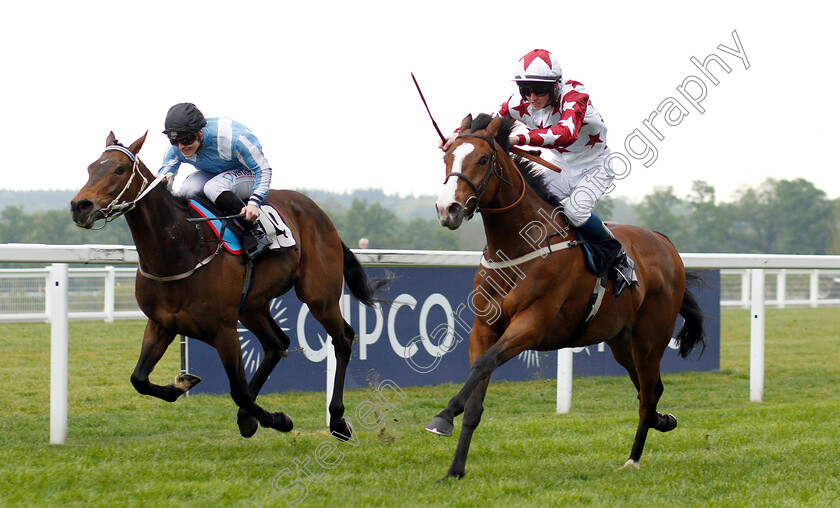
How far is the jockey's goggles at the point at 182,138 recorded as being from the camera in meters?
4.82

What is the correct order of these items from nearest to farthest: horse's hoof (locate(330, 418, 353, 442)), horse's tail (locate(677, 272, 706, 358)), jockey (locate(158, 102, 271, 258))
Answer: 1. jockey (locate(158, 102, 271, 258))
2. horse's hoof (locate(330, 418, 353, 442))
3. horse's tail (locate(677, 272, 706, 358))

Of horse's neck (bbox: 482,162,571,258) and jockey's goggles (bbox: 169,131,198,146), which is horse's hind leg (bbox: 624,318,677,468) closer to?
horse's neck (bbox: 482,162,571,258)

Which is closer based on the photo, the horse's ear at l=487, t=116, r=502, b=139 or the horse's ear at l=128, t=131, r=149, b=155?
the horse's ear at l=487, t=116, r=502, b=139

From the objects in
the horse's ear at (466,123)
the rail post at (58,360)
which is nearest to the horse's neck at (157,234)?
the rail post at (58,360)

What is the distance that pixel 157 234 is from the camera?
4.63 meters

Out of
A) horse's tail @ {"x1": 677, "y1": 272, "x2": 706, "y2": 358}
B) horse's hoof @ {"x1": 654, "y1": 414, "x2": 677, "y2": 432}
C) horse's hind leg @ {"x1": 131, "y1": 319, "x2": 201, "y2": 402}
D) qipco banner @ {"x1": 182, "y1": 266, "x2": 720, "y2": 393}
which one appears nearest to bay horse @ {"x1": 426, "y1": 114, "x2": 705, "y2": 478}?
horse's hoof @ {"x1": 654, "y1": 414, "x2": 677, "y2": 432}

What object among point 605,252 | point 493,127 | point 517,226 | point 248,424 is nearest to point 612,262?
point 605,252

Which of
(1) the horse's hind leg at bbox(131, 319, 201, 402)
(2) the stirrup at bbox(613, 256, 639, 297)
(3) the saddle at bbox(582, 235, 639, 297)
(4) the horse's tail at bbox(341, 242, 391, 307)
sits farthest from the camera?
(4) the horse's tail at bbox(341, 242, 391, 307)

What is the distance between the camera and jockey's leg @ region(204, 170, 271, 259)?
16.3 feet

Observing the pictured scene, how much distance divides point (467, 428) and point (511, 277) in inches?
30.3

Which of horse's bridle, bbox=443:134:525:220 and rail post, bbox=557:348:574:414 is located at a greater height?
horse's bridle, bbox=443:134:525:220

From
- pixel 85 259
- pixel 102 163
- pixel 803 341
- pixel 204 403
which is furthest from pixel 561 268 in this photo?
pixel 803 341

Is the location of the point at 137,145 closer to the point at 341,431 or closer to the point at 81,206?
the point at 81,206

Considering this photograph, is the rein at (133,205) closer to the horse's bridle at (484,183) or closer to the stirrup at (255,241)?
the stirrup at (255,241)
